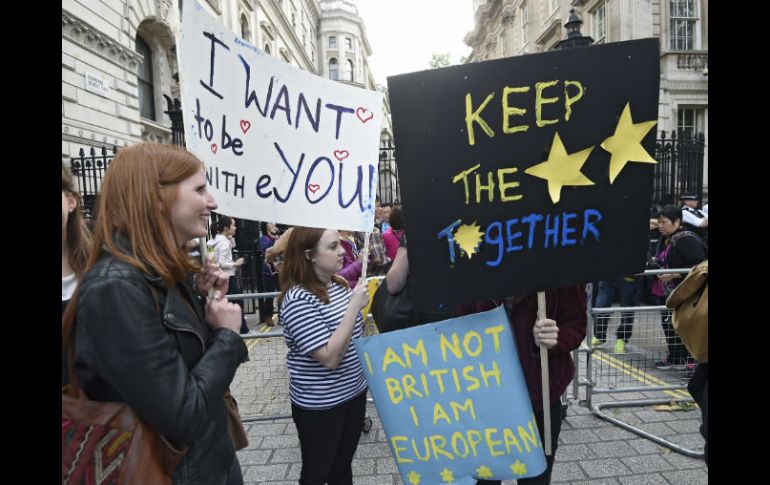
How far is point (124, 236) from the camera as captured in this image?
1452 mm

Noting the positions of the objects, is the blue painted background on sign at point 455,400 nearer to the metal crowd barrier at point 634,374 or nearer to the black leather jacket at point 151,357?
the black leather jacket at point 151,357

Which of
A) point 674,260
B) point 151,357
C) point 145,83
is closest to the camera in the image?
point 151,357

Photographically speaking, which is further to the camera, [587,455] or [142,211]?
[587,455]

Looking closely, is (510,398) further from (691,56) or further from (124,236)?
(691,56)

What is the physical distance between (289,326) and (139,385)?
114 centimetres

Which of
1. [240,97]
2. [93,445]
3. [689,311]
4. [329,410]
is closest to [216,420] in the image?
[93,445]

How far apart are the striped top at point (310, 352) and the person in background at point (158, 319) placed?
651 millimetres

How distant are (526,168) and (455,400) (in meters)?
1.08

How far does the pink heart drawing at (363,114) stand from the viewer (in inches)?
93.6

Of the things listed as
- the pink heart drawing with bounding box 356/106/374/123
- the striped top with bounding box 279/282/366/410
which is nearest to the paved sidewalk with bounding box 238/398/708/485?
the striped top with bounding box 279/282/366/410

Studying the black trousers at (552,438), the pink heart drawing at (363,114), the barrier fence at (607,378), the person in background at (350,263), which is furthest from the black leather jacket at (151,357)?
the person in background at (350,263)

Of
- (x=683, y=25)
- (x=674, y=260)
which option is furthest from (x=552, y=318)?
(x=683, y=25)

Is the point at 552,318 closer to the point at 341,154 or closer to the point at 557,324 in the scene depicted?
the point at 557,324

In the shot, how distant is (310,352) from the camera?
7.63ft
